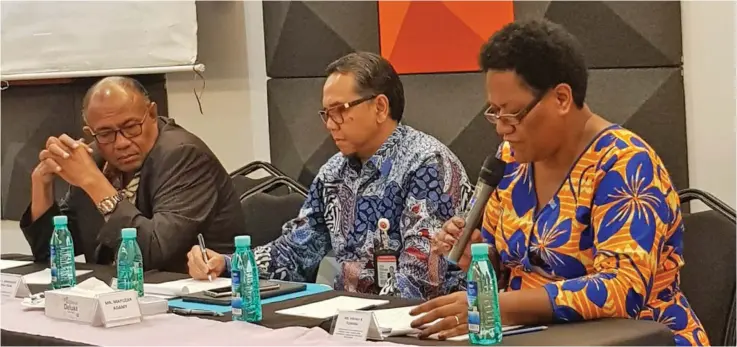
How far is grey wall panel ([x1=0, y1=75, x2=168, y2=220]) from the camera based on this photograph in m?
4.64

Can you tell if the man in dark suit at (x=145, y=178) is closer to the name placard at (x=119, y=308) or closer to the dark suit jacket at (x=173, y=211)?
the dark suit jacket at (x=173, y=211)

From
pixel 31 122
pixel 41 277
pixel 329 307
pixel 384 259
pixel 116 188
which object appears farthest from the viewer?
pixel 31 122

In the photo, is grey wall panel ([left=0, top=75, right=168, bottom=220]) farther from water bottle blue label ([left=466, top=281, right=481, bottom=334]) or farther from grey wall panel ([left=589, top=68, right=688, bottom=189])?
water bottle blue label ([left=466, top=281, right=481, bottom=334])

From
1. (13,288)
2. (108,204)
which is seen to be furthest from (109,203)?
(13,288)

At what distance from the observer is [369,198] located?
295 cm

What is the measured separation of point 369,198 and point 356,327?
3.42 ft

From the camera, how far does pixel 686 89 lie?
10.6ft

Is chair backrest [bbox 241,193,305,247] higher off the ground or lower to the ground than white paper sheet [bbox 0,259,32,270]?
higher

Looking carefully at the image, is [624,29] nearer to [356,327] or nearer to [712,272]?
[712,272]

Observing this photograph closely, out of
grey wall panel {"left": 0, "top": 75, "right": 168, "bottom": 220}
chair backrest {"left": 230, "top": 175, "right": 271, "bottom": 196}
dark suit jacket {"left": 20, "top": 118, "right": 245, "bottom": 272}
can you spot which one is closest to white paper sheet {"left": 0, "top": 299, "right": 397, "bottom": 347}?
dark suit jacket {"left": 20, "top": 118, "right": 245, "bottom": 272}

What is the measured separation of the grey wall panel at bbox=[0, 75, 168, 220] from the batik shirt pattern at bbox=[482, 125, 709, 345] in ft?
9.06

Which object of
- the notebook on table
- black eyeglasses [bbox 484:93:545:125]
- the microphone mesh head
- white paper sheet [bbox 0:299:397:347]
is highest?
black eyeglasses [bbox 484:93:545:125]

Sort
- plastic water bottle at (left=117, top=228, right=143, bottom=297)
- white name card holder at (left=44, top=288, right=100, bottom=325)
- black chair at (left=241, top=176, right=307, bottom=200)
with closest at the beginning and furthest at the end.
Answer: white name card holder at (left=44, top=288, right=100, bottom=325), plastic water bottle at (left=117, top=228, right=143, bottom=297), black chair at (left=241, top=176, right=307, bottom=200)

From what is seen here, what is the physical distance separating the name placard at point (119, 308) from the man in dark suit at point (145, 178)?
764mm
